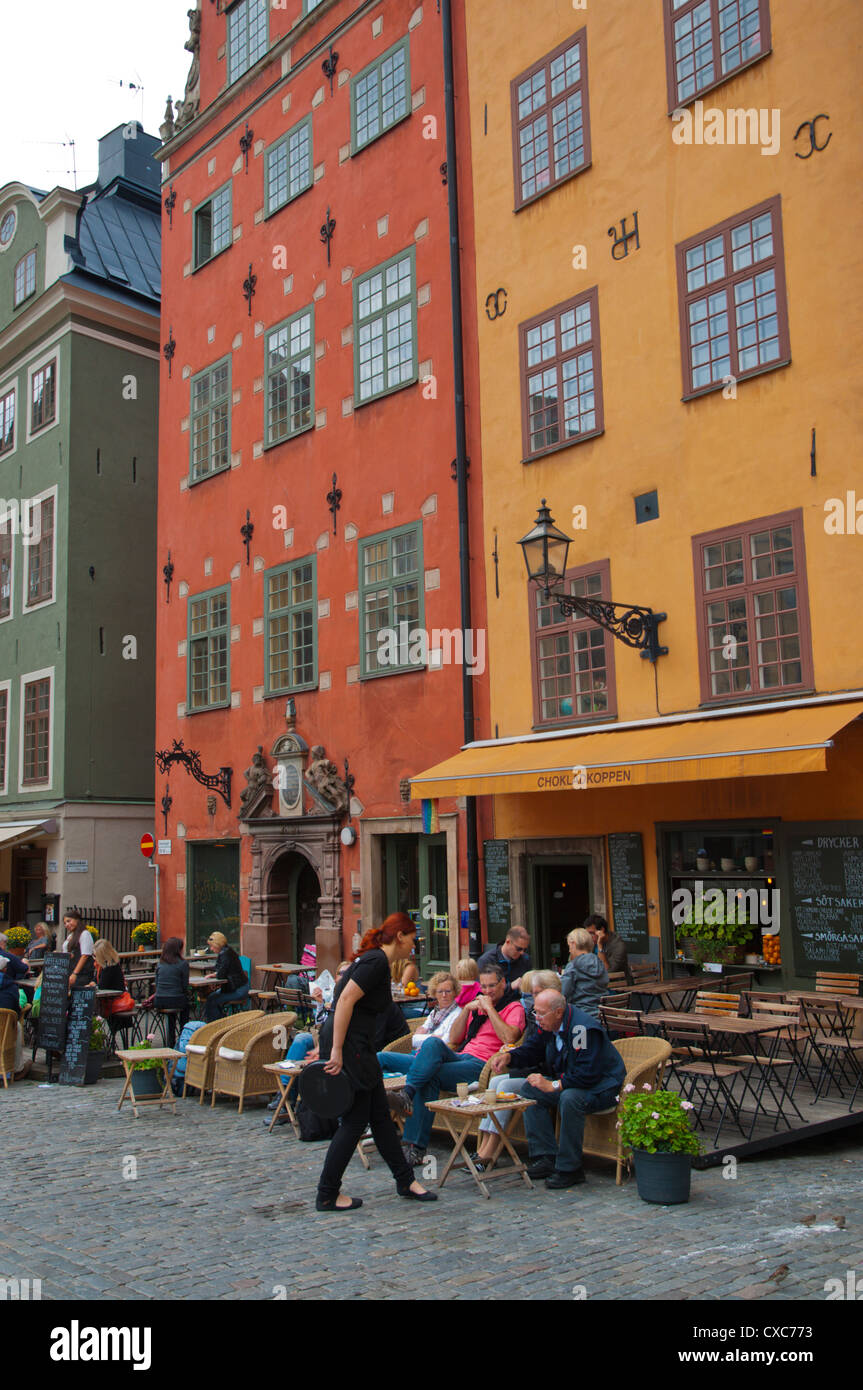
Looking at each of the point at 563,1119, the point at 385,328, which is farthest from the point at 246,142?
the point at 563,1119

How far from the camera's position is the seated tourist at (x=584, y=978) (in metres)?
9.88

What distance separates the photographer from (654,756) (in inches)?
423

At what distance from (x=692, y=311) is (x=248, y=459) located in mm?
9013

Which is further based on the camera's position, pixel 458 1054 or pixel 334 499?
pixel 334 499

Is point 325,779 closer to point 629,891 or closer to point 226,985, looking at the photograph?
point 226,985

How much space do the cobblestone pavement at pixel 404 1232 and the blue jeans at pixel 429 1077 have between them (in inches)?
15.3

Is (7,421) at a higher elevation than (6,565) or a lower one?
higher

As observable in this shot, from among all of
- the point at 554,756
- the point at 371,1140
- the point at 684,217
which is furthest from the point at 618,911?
the point at 684,217

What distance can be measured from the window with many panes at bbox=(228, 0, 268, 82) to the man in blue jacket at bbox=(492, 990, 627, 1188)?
1770 cm

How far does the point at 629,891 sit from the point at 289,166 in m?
13.1

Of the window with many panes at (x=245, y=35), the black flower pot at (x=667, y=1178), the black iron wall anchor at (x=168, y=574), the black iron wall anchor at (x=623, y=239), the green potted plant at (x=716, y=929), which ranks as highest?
the window with many panes at (x=245, y=35)

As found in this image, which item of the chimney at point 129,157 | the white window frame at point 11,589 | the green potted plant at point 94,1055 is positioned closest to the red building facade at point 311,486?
the green potted plant at point 94,1055

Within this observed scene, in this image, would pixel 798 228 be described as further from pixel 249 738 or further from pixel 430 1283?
pixel 249 738

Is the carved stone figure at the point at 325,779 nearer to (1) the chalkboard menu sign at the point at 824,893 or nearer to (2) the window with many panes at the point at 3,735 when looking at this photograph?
(1) the chalkboard menu sign at the point at 824,893
